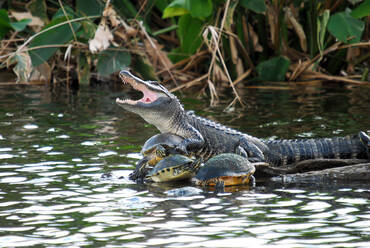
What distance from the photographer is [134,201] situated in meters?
5.46

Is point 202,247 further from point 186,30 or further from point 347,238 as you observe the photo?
point 186,30

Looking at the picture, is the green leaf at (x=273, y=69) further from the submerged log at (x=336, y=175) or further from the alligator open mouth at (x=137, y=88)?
the submerged log at (x=336, y=175)

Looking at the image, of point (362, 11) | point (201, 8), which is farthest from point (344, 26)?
point (201, 8)

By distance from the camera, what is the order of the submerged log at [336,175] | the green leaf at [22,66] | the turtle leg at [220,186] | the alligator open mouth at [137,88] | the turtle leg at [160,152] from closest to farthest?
the turtle leg at [220,186], the submerged log at [336,175], the turtle leg at [160,152], the alligator open mouth at [137,88], the green leaf at [22,66]

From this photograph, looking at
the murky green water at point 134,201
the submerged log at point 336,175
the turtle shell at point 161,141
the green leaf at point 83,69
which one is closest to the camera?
the murky green water at point 134,201

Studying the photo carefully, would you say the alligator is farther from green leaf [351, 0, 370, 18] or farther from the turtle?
green leaf [351, 0, 370, 18]

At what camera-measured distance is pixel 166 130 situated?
24.0ft

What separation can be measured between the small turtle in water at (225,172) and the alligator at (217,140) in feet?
2.27

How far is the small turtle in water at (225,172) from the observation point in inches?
229

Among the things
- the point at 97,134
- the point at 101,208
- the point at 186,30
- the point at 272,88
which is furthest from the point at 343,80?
the point at 101,208

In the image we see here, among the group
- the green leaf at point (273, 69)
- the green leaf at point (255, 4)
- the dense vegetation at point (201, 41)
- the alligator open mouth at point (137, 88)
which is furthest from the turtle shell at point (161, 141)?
the green leaf at point (273, 69)

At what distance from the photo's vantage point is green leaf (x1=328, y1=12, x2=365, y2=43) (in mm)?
10797

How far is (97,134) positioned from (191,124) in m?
1.65

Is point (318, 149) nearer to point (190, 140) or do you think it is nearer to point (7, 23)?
point (190, 140)
